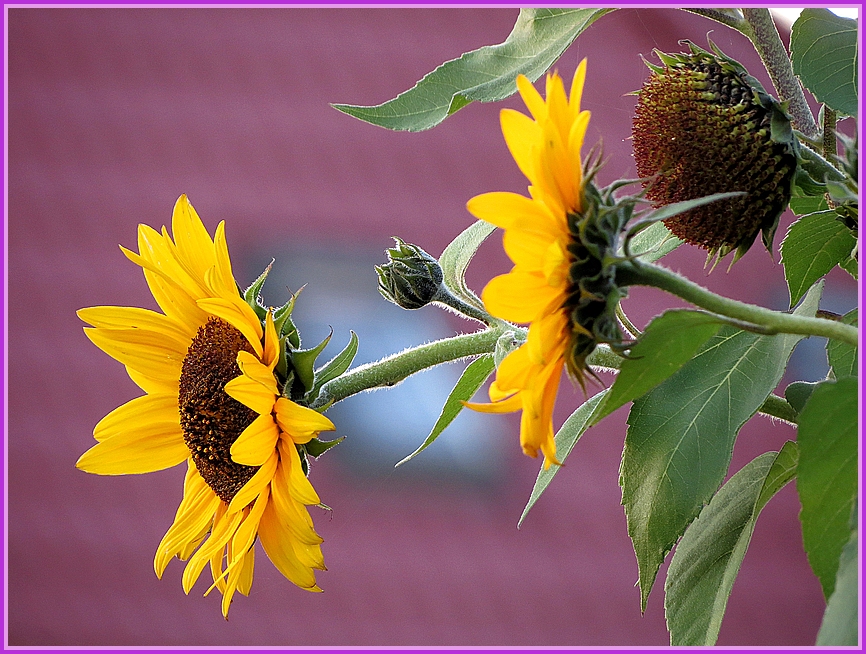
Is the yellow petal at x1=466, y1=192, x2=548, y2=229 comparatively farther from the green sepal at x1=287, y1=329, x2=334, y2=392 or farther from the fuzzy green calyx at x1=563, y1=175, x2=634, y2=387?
the green sepal at x1=287, y1=329, x2=334, y2=392

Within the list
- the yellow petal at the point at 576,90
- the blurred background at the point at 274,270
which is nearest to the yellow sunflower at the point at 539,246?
the yellow petal at the point at 576,90

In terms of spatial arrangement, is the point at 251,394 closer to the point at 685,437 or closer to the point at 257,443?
the point at 257,443

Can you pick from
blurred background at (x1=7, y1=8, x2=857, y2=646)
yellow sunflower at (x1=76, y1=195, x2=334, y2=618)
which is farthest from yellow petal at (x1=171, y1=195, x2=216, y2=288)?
blurred background at (x1=7, y1=8, x2=857, y2=646)

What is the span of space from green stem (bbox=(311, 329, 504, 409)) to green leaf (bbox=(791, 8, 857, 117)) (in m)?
0.12

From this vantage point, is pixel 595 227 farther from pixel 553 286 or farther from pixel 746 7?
pixel 746 7

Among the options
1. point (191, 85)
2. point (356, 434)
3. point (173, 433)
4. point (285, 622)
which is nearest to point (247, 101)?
point (191, 85)

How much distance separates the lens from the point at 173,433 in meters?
0.31

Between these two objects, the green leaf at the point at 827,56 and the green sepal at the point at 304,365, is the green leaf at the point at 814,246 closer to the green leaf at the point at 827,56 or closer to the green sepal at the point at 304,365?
the green leaf at the point at 827,56

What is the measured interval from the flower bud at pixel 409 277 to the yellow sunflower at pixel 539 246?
12 centimetres

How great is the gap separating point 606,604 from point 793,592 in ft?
0.91

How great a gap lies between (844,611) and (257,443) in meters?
0.16

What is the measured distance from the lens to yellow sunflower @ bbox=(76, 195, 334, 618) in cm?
26

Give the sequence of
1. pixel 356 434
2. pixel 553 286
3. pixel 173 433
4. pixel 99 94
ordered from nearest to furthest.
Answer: pixel 553 286 → pixel 173 433 → pixel 356 434 → pixel 99 94

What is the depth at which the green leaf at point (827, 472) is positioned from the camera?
18 centimetres
